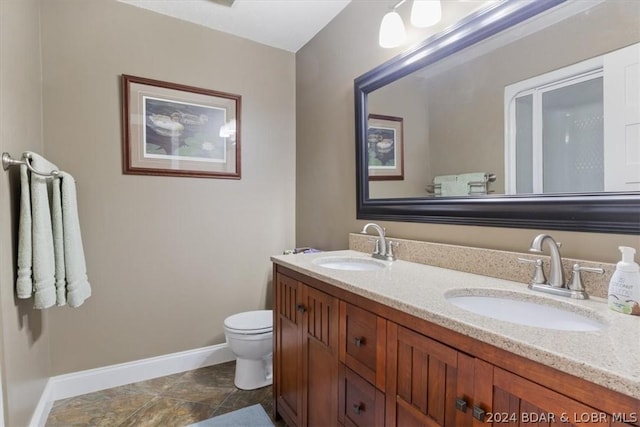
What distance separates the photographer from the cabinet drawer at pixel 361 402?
985 millimetres

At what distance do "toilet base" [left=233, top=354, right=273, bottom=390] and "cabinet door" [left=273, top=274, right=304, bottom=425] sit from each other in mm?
383

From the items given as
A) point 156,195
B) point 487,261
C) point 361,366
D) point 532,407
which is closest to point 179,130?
point 156,195

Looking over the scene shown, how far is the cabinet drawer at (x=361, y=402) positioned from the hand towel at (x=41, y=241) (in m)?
1.39

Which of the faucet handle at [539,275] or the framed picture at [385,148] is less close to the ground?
the framed picture at [385,148]

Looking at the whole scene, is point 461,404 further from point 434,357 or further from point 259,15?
Answer: point 259,15

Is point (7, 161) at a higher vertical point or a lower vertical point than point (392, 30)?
lower

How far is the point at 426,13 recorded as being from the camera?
145 centimetres

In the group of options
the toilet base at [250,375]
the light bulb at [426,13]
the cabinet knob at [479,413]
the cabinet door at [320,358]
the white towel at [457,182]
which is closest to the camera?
the cabinet knob at [479,413]

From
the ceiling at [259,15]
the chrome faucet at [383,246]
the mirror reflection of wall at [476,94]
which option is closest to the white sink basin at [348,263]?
the chrome faucet at [383,246]

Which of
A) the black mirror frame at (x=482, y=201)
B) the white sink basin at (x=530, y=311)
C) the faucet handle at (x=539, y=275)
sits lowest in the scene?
the white sink basin at (x=530, y=311)

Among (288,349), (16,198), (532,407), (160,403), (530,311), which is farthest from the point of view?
(160,403)

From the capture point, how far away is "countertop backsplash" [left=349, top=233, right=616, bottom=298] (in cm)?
93

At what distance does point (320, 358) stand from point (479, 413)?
2.36 ft

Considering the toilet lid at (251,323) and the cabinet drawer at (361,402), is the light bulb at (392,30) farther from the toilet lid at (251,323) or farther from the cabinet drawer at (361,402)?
the toilet lid at (251,323)
